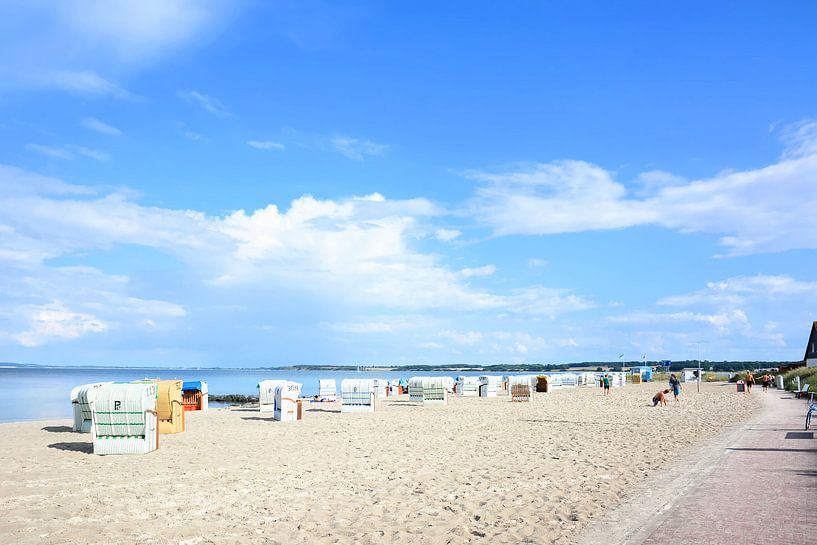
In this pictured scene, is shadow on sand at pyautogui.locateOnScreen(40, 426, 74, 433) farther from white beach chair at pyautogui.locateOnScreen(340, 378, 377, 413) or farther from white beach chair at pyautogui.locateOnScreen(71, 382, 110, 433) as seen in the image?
white beach chair at pyautogui.locateOnScreen(340, 378, 377, 413)

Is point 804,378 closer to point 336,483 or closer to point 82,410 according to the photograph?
point 336,483

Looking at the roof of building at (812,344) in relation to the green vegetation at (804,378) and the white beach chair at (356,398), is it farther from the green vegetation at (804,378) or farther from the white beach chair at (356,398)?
the white beach chair at (356,398)

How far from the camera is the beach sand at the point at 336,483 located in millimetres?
8117

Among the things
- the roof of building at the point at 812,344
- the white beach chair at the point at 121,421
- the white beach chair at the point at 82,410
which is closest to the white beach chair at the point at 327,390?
the white beach chair at the point at 82,410

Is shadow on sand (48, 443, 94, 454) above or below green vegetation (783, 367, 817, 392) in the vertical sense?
above

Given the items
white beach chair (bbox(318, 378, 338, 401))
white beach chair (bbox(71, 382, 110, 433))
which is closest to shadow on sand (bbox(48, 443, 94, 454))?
white beach chair (bbox(71, 382, 110, 433))

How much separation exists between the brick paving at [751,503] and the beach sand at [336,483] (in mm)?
1043

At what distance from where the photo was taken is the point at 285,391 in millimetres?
24375

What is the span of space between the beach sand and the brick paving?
1.04 metres

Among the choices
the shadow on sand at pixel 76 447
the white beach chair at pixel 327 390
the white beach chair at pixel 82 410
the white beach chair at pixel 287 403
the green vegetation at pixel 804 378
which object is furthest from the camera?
the green vegetation at pixel 804 378

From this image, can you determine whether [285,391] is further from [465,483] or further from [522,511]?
[522,511]

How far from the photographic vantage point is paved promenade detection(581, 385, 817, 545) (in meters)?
7.20

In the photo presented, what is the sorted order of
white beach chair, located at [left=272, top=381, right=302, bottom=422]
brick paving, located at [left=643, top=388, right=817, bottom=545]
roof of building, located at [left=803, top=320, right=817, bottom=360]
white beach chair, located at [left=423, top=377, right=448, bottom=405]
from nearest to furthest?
brick paving, located at [left=643, top=388, right=817, bottom=545], white beach chair, located at [left=272, top=381, right=302, bottom=422], white beach chair, located at [left=423, top=377, right=448, bottom=405], roof of building, located at [left=803, top=320, right=817, bottom=360]

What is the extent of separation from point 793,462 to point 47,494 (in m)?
13.0
